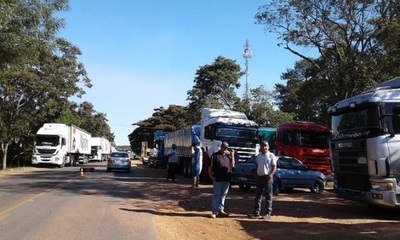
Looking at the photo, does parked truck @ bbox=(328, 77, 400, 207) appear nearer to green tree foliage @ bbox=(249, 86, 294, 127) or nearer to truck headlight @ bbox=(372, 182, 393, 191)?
truck headlight @ bbox=(372, 182, 393, 191)

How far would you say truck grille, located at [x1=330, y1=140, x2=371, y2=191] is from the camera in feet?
38.6

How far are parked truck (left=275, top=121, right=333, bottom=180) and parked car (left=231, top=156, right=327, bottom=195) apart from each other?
11.3 feet

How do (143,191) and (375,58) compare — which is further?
(375,58)

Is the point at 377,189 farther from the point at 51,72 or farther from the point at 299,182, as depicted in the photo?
the point at 51,72

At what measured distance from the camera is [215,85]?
56438mm

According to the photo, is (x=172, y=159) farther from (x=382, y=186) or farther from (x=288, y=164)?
(x=382, y=186)

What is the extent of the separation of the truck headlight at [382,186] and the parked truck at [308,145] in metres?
10.7

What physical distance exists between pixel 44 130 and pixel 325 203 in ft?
97.9

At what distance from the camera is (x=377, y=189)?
1128 centimetres

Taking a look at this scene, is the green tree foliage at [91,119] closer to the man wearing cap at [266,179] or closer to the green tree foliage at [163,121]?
the green tree foliage at [163,121]

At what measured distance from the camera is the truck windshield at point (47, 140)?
39.0m

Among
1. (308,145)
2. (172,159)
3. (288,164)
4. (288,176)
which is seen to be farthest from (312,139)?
(172,159)

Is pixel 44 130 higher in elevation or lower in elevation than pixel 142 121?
lower

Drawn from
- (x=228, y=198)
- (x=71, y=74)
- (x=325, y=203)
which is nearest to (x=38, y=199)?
(x=228, y=198)
